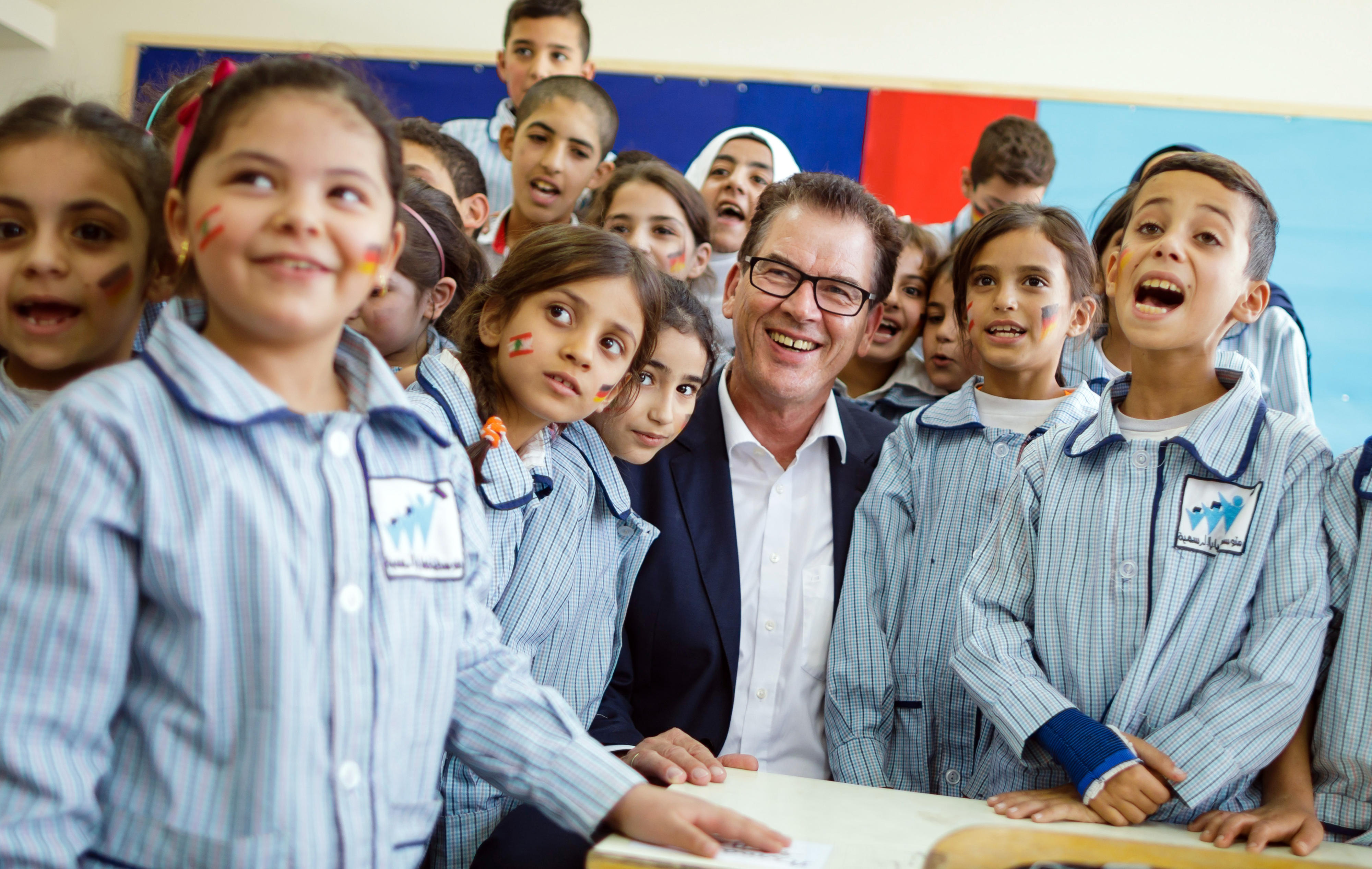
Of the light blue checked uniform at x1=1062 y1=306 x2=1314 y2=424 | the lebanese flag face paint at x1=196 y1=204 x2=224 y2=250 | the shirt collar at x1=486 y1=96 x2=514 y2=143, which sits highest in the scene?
the shirt collar at x1=486 y1=96 x2=514 y2=143

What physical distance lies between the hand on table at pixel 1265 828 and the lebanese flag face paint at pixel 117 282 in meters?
1.59

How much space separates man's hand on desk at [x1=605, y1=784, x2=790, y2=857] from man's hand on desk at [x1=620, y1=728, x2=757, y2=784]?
143 millimetres

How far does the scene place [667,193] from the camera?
301 cm

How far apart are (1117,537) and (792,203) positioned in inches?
40.6

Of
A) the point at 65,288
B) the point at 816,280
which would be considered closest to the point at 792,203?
the point at 816,280

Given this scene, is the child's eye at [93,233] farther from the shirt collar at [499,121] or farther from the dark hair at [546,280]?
the shirt collar at [499,121]

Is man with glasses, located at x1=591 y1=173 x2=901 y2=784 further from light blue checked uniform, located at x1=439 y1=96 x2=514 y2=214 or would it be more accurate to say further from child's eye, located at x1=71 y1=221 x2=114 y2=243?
light blue checked uniform, located at x1=439 y1=96 x2=514 y2=214

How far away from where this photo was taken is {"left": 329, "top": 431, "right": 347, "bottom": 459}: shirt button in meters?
1.10

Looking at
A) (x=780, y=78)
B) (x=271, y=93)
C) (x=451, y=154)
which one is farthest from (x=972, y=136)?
(x=271, y=93)

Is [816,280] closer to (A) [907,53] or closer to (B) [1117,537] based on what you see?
(B) [1117,537]

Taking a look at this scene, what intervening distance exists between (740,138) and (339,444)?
3.05m

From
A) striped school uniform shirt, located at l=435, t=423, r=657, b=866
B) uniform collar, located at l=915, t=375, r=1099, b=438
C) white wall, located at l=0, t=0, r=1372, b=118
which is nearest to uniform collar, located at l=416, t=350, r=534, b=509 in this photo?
striped school uniform shirt, located at l=435, t=423, r=657, b=866

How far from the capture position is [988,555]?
1780mm

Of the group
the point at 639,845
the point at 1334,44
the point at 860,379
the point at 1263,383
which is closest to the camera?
the point at 639,845
